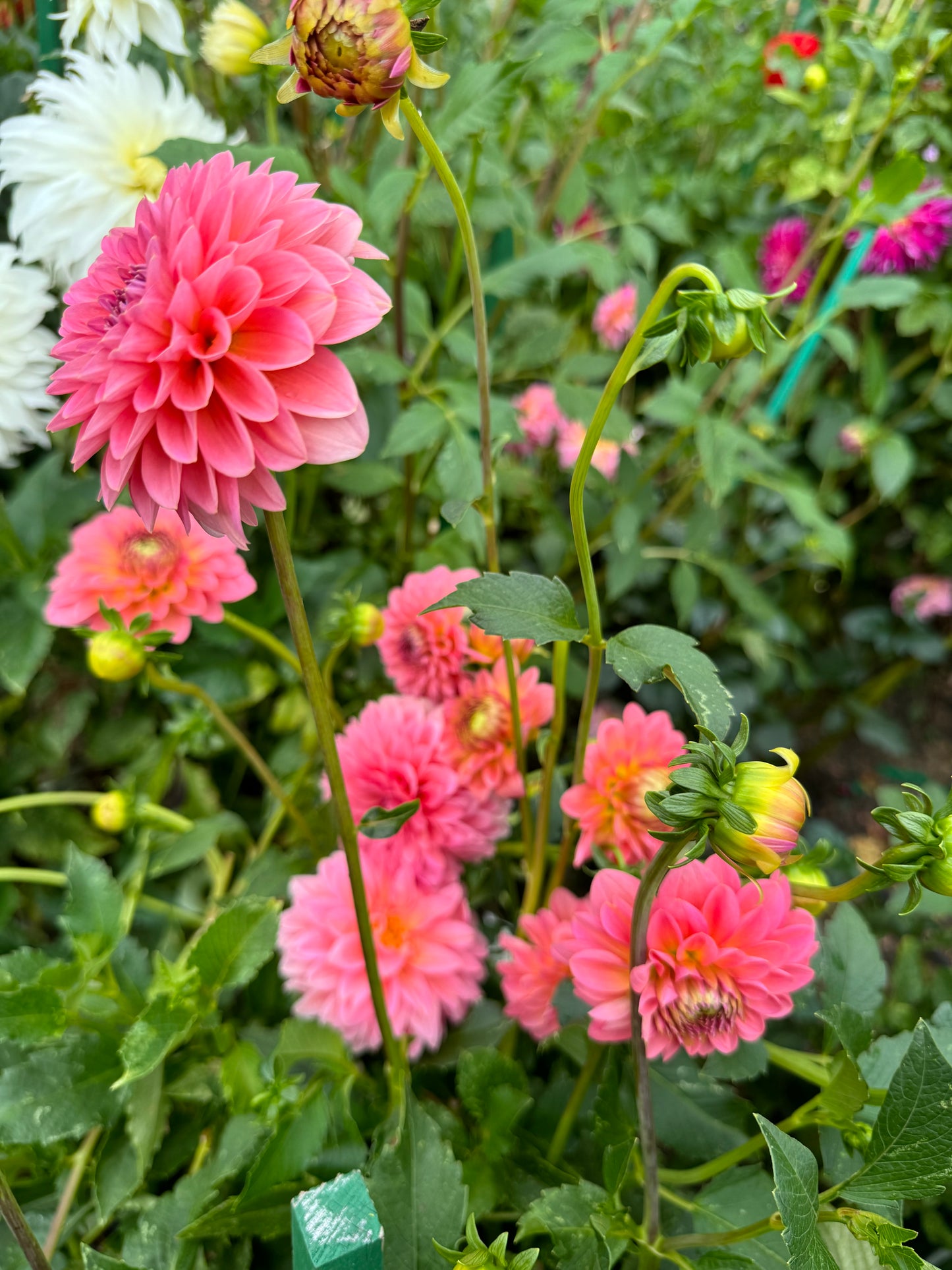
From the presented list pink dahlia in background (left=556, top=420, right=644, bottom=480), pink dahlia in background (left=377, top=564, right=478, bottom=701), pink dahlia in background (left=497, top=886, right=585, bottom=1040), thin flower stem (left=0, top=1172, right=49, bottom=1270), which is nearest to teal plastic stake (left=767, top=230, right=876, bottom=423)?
A: pink dahlia in background (left=556, top=420, right=644, bottom=480)

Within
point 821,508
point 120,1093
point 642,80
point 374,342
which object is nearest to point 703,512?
point 821,508

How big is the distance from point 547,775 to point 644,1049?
0.16 metres

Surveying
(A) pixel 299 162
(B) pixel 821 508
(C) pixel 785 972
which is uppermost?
(A) pixel 299 162

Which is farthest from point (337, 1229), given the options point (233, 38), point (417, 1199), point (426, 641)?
point (233, 38)

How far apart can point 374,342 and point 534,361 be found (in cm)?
21

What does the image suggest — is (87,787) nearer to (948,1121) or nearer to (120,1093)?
(120,1093)

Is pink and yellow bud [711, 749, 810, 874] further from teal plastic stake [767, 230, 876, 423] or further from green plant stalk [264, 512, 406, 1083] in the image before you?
teal plastic stake [767, 230, 876, 423]

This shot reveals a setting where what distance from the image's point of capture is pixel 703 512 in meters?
1.01

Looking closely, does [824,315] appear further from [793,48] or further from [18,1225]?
[18,1225]

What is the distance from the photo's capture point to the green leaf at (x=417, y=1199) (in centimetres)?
37

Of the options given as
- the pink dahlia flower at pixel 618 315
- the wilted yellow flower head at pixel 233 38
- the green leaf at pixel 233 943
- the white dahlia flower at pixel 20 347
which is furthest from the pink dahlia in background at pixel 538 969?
the pink dahlia flower at pixel 618 315

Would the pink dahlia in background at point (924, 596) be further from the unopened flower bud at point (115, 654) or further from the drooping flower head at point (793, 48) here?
the unopened flower bud at point (115, 654)

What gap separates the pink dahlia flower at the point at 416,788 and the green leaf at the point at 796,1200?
24cm

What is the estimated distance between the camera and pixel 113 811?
1.98 ft
